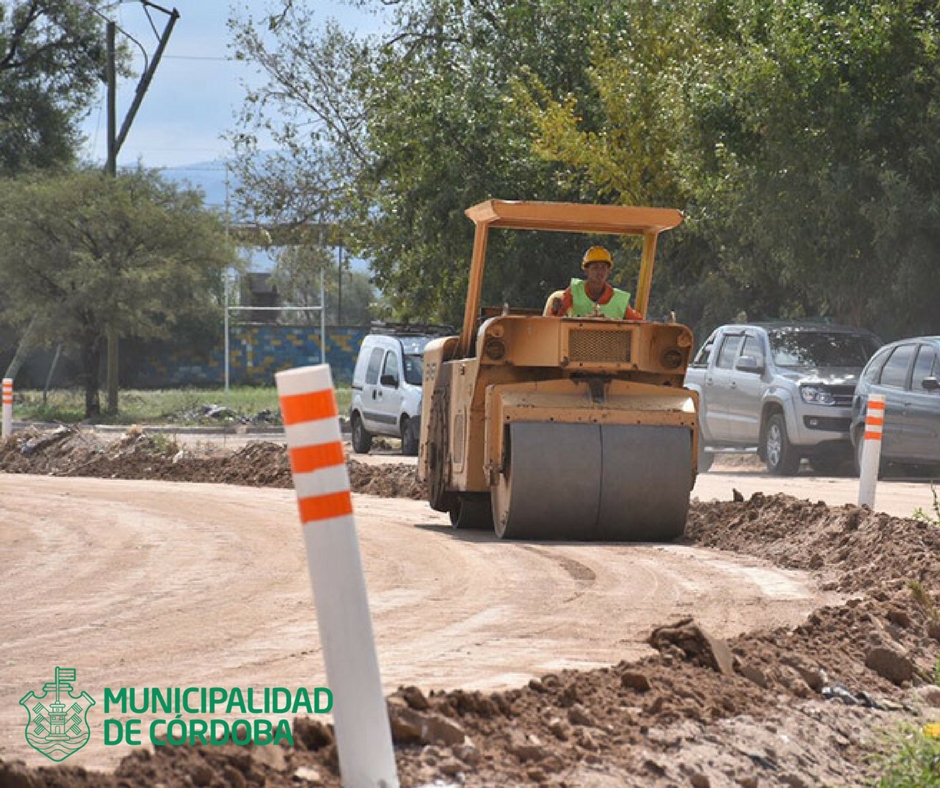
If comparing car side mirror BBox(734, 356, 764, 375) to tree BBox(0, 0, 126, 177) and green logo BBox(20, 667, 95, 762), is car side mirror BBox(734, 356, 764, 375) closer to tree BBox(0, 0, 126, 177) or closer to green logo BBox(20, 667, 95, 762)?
green logo BBox(20, 667, 95, 762)

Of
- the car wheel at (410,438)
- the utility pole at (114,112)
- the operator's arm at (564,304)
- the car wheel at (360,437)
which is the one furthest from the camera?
the utility pole at (114,112)

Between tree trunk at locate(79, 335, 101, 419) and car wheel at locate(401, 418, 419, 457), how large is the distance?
1559 cm

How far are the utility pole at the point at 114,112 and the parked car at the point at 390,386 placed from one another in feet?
38.7

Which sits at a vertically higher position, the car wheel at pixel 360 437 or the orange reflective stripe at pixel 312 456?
the orange reflective stripe at pixel 312 456

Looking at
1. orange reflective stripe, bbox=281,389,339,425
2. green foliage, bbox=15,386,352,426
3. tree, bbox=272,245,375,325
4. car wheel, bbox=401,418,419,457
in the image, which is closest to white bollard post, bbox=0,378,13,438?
car wheel, bbox=401,418,419,457

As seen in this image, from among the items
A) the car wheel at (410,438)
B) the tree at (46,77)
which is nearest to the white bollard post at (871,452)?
the car wheel at (410,438)

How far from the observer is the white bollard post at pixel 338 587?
5.02m

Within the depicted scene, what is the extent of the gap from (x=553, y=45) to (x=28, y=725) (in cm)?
2972

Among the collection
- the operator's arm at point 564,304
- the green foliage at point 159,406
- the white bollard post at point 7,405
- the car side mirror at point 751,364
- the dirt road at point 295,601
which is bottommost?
the green foliage at point 159,406

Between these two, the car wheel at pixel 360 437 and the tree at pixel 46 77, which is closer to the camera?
the car wheel at pixel 360 437

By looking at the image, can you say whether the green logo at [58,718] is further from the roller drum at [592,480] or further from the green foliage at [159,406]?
the green foliage at [159,406]

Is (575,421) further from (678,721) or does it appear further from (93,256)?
(93,256)

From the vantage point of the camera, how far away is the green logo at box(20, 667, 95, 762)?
19.2 feet

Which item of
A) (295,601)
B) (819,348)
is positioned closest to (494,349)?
(295,601)
